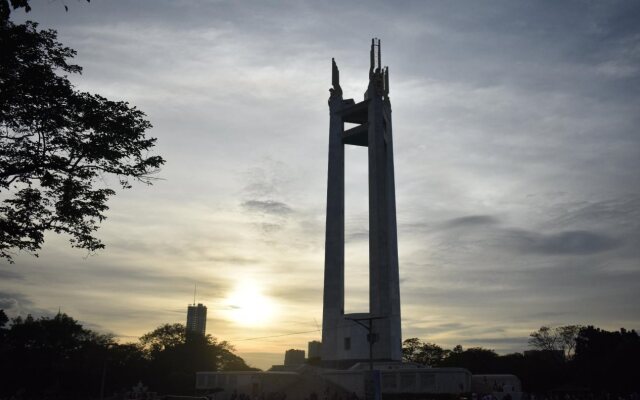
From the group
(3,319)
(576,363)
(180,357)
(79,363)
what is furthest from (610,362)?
(3,319)

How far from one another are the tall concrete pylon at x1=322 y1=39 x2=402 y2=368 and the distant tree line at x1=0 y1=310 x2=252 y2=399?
21.7 m

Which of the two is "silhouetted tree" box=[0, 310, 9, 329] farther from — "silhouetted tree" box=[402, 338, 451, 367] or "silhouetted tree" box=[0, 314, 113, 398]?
"silhouetted tree" box=[402, 338, 451, 367]

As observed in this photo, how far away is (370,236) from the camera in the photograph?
65.0 metres

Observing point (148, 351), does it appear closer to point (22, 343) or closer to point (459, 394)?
point (22, 343)

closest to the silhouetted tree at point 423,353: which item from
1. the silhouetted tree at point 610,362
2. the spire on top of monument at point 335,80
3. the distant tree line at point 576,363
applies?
the distant tree line at point 576,363

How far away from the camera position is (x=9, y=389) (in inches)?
2837

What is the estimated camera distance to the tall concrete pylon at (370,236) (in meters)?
61.1

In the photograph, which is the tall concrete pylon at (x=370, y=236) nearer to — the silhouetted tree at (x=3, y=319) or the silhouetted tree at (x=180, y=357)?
the silhouetted tree at (x=180, y=357)

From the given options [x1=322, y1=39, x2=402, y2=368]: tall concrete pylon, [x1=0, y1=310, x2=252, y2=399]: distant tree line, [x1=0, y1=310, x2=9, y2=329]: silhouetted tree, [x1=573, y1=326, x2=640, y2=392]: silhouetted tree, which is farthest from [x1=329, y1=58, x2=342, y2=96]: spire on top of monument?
[x1=0, y1=310, x2=9, y2=329]: silhouetted tree

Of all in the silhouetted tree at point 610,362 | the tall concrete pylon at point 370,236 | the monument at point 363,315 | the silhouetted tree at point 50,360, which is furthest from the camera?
the silhouetted tree at point 50,360

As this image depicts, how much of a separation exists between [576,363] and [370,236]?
40.6m

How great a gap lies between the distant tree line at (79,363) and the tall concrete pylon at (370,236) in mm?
21674

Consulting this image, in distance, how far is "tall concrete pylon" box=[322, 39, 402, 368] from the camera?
→ 61.1m

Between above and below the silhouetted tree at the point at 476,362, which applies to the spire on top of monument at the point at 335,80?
above
